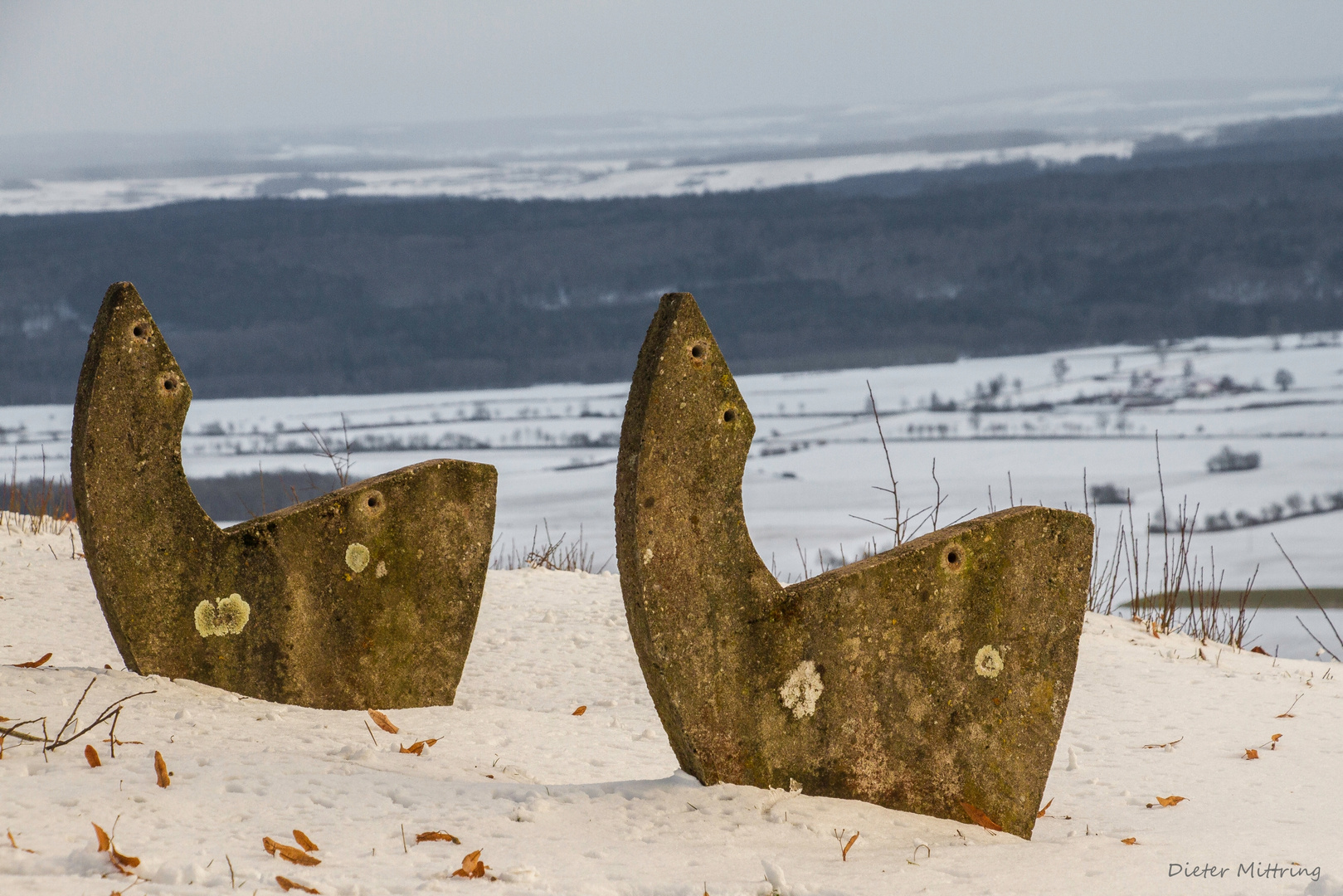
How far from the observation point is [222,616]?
4.69 meters

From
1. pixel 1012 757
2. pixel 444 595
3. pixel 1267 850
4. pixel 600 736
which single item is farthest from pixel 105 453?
pixel 1267 850

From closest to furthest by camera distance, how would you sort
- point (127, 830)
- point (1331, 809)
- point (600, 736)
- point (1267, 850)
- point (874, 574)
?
point (127, 830) < point (1267, 850) < point (874, 574) < point (1331, 809) < point (600, 736)

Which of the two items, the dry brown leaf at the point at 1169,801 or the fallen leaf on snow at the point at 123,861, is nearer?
the fallen leaf on snow at the point at 123,861

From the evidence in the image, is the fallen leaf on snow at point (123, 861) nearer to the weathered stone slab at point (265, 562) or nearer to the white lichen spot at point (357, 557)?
the weathered stone slab at point (265, 562)

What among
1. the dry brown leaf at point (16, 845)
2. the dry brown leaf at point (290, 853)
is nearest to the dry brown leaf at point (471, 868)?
the dry brown leaf at point (290, 853)

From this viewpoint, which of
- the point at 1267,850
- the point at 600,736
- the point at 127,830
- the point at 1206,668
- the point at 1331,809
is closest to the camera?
the point at 127,830

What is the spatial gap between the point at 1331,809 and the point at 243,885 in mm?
3484

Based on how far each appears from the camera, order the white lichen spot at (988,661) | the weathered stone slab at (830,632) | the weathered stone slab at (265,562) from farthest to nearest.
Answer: the weathered stone slab at (265,562) → the white lichen spot at (988,661) → the weathered stone slab at (830,632)

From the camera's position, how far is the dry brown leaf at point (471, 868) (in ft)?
9.58

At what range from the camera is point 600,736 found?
16.0ft

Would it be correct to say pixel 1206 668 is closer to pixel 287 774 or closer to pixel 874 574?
pixel 874 574

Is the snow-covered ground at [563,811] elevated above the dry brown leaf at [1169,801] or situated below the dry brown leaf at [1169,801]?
above

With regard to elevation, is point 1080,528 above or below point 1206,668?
above

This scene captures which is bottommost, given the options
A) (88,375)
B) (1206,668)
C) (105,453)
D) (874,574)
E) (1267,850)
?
(1206,668)
